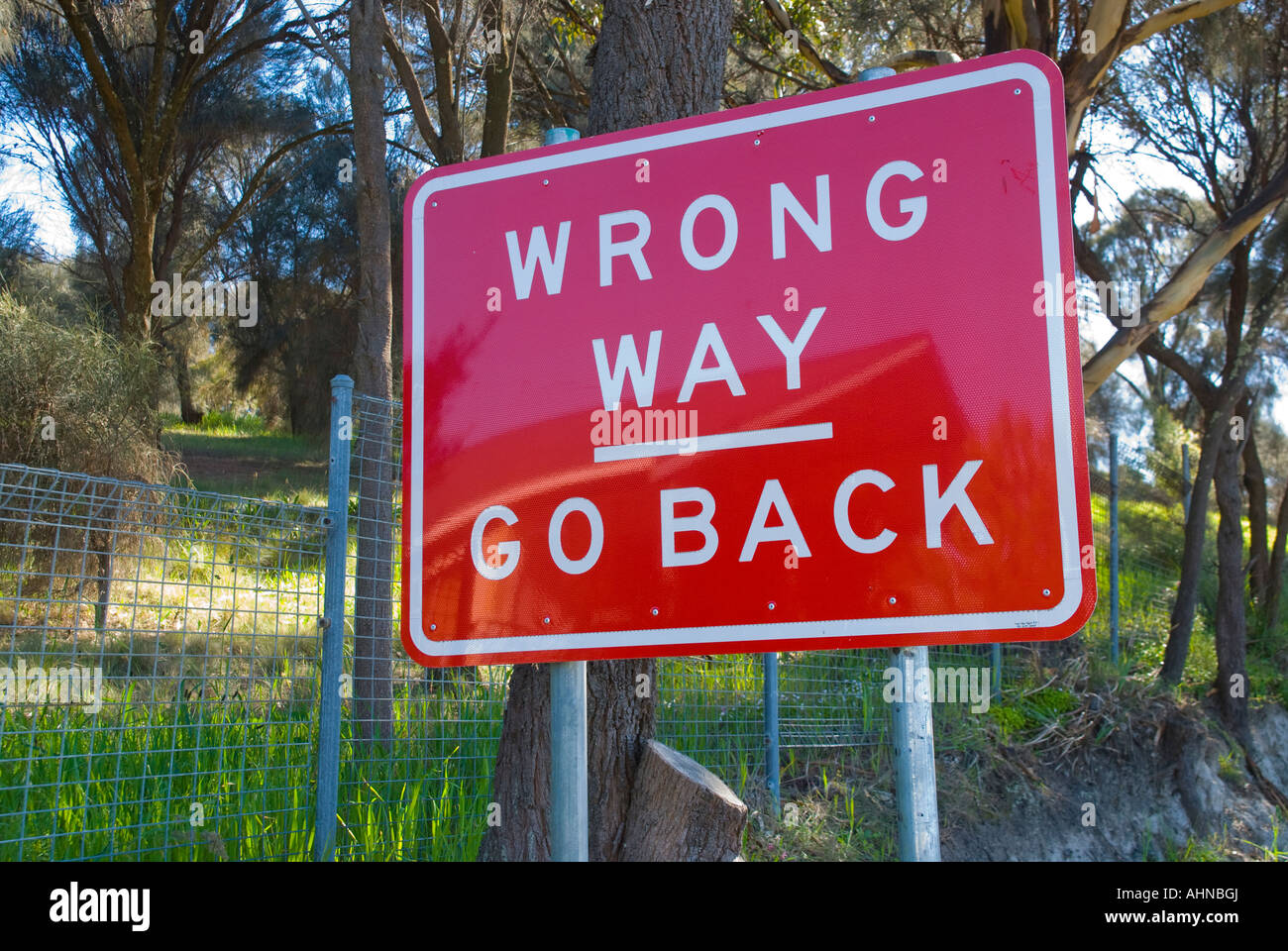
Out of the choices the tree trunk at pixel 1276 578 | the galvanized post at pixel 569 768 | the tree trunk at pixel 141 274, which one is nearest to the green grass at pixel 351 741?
the tree trunk at pixel 1276 578

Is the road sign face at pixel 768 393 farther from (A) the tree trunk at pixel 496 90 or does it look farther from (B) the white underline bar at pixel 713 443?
(A) the tree trunk at pixel 496 90

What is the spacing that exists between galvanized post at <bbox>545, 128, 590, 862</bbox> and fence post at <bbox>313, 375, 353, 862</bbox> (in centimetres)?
222

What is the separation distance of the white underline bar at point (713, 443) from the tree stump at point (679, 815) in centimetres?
87

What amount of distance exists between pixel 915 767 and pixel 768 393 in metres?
0.65

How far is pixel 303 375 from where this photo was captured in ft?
58.3

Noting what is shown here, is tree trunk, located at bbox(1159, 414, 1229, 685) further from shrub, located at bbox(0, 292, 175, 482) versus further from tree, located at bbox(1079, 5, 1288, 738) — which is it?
shrub, located at bbox(0, 292, 175, 482)

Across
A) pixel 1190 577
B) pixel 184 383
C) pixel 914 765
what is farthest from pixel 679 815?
pixel 184 383

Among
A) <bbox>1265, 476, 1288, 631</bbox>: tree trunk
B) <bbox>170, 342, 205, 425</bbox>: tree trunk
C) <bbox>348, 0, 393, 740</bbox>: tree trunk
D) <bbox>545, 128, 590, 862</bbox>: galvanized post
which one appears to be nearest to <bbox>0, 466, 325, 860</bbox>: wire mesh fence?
<bbox>348, 0, 393, 740</bbox>: tree trunk

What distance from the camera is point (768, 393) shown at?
1674 mm

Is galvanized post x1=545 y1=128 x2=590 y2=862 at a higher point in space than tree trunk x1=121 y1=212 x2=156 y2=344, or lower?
lower

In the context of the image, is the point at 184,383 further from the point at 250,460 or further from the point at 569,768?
the point at 569,768

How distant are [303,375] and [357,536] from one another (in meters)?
14.6

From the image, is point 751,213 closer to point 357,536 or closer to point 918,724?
point 918,724

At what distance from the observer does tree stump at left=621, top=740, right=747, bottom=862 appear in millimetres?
2199
